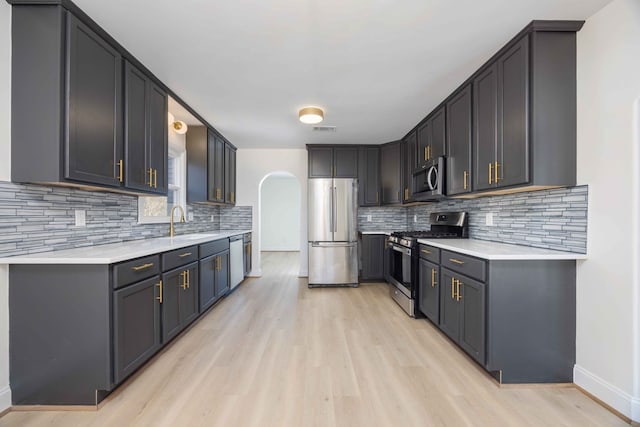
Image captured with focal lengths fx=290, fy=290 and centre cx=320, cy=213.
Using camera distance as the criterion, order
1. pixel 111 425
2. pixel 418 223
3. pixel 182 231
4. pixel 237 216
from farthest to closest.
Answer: pixel 237 216
pixel 418 223
pixel 182 231
pixel 111 425

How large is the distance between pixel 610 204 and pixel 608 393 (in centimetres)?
112

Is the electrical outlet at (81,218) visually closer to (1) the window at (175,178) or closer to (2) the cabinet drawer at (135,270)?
(2) the cabinet drawer at (135,270)

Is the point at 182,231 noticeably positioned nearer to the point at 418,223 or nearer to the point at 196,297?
the point at 196,297

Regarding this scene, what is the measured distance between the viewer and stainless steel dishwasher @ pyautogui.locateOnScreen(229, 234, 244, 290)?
4.15 metres

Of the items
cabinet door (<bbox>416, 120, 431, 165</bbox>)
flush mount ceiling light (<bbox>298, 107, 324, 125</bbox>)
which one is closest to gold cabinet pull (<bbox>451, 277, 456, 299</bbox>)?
cabinet door (<bbox>416, 120, 431, 165</bbox>)

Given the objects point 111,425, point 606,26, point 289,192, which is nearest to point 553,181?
point 606,26

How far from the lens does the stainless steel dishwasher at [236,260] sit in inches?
163

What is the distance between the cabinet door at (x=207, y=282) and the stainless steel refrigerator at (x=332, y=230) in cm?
162

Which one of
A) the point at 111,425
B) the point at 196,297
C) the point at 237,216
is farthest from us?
the point at 237,216

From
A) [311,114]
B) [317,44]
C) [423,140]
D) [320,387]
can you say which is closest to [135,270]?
[320,387]

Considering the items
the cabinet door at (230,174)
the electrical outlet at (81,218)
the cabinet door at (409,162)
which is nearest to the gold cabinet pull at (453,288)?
the cabinet door at (409,162)

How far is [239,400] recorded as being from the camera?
5.91ft

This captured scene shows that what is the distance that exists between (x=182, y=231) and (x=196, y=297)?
3.98 ft

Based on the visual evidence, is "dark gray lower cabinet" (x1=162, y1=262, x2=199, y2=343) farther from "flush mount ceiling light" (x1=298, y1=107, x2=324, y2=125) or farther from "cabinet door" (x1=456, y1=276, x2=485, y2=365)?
"cabinet door" (x1=456, y1=276, x2=485, y2=365)
